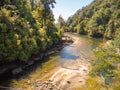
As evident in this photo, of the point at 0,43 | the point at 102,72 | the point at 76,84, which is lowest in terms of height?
the point at 76,84

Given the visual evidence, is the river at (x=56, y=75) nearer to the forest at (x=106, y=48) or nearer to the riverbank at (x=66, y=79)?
the riverbank at (x=66, y=79)

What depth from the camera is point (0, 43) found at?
160 feet

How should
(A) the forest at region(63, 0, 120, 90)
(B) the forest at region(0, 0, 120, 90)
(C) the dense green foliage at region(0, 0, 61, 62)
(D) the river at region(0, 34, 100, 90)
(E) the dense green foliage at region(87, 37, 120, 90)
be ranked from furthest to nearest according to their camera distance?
(C) the dense green foliage at region(0, 0, 61, 62) → (D) the river at region(0, 34, 100, 90) → (B) the forest at region(0, 0, 120, 90) → (A) the forest at region(63, 0, 120, 90) → (E) the dense green foliage at region(87, 37, 120, 90)

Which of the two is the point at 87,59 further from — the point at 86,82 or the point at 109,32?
the point at 109,32

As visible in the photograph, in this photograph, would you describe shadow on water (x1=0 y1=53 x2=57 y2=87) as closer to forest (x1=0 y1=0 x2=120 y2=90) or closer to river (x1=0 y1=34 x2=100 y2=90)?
river (x1=0 y1=34 x2=100 y2=90)

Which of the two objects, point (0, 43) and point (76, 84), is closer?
point (76, 84)

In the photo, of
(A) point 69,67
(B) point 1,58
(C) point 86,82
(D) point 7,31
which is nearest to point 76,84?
(C) point 86,82

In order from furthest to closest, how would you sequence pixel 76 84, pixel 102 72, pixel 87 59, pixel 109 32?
→ pixel 109 32 → pixel 87 59 → pixel 76 84 → pixel 102 72

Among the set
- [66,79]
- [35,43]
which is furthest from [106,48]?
[35,43]

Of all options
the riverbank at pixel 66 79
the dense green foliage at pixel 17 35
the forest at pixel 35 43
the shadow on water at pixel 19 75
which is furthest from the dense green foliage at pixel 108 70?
the dense green foliage at pixel 17 35

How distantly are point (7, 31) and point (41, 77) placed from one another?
14265 millimetres

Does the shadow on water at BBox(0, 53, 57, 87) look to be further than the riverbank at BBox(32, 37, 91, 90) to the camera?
Yes

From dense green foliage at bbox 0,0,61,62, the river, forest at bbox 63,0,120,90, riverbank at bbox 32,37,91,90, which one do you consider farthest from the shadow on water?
forest at bbox 63,0,120,90

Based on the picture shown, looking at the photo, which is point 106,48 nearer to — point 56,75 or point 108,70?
point 56,75
